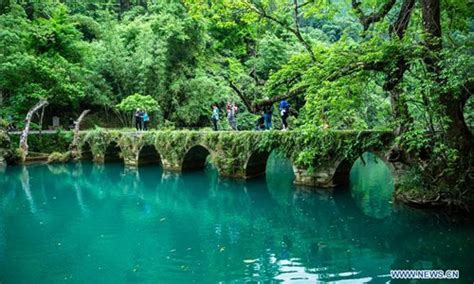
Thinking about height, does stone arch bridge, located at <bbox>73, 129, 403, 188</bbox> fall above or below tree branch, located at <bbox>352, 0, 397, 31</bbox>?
below

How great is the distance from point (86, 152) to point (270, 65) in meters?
16.0

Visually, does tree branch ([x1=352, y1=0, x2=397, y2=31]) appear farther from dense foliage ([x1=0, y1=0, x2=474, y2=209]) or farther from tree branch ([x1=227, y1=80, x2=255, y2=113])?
tree branch ([x1=227, y1=80, x2=255, y2=113])

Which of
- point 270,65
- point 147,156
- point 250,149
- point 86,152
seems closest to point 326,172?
point 250,149

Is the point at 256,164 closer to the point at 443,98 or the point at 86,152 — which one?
the point at 443,98

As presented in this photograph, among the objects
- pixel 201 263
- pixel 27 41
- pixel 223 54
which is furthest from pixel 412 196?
pixel 27 41

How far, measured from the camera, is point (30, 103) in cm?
2931

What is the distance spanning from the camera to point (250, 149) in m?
17.9

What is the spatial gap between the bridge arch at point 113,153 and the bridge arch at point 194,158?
7.02 m

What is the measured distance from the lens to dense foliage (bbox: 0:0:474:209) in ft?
33.2

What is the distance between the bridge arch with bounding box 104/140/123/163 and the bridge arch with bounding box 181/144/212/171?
7024 millimetres

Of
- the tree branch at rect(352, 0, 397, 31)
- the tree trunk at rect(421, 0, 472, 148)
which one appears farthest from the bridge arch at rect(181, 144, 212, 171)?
the tree trunk at rect(421, 0, 472, 148)

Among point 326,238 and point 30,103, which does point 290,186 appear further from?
point 30,103

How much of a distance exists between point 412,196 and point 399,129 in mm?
2182

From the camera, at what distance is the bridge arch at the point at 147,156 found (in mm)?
25516
